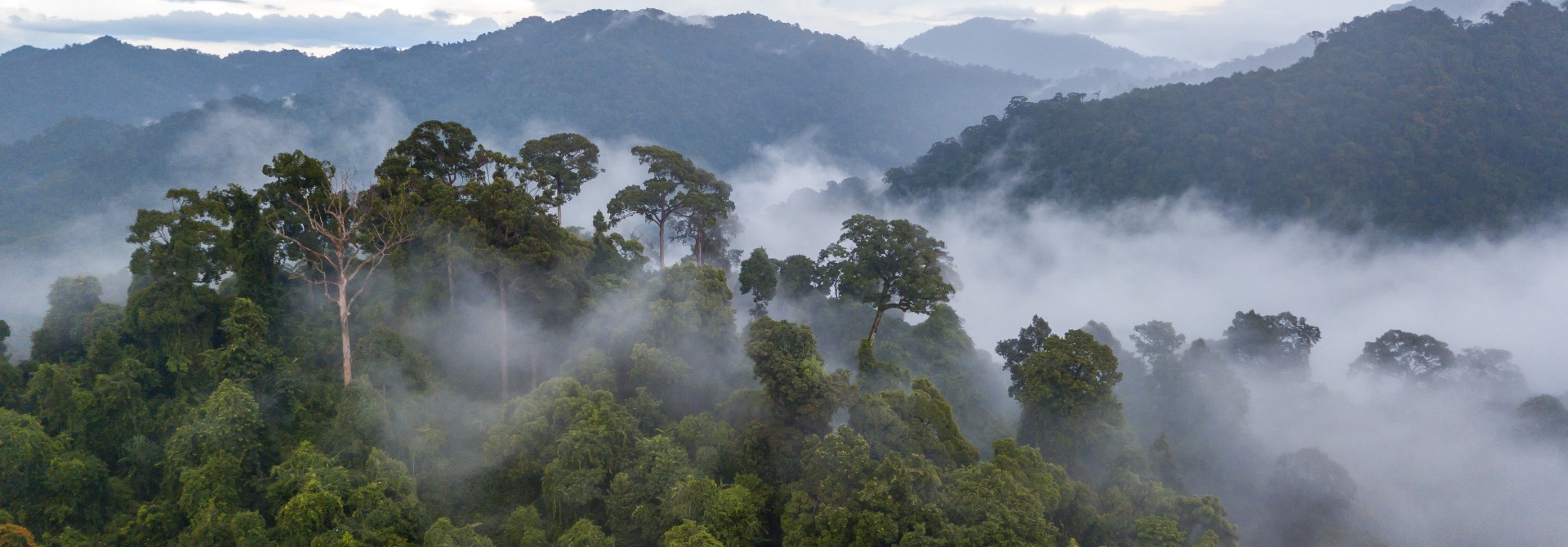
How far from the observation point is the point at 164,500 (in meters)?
17.8

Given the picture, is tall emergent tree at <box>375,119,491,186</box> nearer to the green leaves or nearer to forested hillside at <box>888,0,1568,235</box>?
the green leaves

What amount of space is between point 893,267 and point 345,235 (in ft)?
59.0

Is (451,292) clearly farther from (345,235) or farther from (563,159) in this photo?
(563,159)

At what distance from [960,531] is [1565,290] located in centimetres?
9100

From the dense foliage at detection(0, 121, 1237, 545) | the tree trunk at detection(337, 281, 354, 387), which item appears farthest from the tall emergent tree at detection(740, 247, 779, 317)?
the tree trunk at detection(337, 281, 354, 387)

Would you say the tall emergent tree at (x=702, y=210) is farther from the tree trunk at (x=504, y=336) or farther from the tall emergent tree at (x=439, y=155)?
the tree trunk at (x=504, y=336)

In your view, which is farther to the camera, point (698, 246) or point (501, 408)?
point (698, 246)

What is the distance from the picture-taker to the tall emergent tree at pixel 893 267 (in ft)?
91.8

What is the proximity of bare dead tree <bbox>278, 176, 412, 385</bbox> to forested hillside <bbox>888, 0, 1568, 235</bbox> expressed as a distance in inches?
3159

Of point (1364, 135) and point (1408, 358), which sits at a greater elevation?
point (1364, 135)

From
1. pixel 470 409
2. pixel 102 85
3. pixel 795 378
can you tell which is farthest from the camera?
pixel 102 85

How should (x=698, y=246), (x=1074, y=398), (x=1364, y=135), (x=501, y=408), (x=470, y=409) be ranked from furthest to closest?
(x=1364, y=135) < (x=698, y=246) < (x=1074, y=398) < (x=501, y=408) < (x=470, y=409)

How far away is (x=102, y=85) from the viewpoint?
168 m

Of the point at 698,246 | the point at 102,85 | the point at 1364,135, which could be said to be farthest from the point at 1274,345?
the point at 102,85
